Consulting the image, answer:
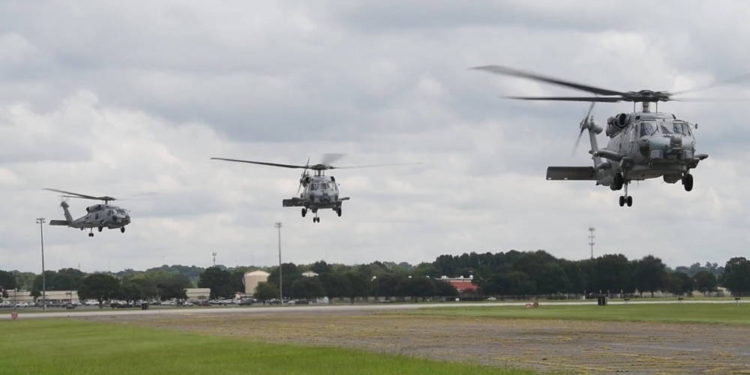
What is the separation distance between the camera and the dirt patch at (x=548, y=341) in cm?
4691

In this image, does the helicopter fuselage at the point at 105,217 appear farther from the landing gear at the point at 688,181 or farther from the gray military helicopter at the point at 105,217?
the landing gear at the point at 688,181

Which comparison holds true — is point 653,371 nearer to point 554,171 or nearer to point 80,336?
point 554,171

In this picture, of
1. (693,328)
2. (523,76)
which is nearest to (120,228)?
(693,328)

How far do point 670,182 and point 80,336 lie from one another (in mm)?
39131

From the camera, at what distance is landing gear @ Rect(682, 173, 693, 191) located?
65.1 m

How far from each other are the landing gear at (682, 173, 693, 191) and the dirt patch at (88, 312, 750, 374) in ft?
26.7

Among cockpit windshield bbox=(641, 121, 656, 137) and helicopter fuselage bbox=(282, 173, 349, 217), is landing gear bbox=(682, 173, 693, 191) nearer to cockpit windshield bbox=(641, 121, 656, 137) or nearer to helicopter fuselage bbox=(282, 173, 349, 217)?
cockpit windshield bbox=(641, 121, 656, 137)

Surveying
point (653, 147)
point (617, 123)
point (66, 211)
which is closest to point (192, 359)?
point (653, 147)

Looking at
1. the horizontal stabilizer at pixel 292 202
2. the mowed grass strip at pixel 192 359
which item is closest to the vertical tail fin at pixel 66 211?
the horizontal stabilizer at pixel 292 202

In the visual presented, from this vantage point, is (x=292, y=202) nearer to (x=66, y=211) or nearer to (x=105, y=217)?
(x=105, y=217)

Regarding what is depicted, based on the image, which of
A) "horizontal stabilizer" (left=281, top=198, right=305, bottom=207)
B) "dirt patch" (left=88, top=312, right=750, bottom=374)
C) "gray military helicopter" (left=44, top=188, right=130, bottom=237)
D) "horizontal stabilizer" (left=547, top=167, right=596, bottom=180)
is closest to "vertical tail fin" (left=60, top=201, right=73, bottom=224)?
"gray military helicopter" (left=44, top=188, right=130, bottom=237)

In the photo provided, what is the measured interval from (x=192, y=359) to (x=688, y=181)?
2903cm

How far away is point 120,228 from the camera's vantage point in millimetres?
135750

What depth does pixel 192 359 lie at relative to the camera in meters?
53.2
